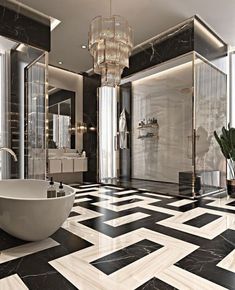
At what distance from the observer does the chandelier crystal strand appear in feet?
10.6

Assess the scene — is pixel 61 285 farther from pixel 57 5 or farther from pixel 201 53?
pixel 201 53

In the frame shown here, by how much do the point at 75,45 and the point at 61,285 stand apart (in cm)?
484

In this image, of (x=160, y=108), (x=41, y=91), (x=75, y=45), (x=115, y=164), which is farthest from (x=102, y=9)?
(x=115, y=164)

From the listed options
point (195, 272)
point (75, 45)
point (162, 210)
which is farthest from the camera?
point (75, 45)

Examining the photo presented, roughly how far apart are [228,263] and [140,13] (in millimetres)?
3932

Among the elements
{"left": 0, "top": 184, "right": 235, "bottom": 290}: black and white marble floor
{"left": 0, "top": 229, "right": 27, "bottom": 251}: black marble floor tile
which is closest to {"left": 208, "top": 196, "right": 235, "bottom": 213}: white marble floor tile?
{"left": 0, "top": 184, "right": 235, "bottom": 290}: black and white marble floor

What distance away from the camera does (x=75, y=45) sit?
5188 mm

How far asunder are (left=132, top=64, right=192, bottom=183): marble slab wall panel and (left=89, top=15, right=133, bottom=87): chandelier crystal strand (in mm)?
1745

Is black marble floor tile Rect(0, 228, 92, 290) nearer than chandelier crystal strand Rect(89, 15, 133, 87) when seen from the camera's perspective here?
Yes

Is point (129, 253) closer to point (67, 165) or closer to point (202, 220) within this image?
point (202, 220)

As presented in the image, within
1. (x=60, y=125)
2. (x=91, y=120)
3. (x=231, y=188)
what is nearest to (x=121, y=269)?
(x=231, y=188)

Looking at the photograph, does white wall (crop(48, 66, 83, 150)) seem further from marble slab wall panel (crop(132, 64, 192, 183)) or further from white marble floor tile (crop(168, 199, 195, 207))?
white marble floor tile (crop(168, 199, 195, 207))

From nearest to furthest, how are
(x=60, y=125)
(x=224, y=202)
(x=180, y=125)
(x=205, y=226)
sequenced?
(x=205, y=226) → (x=224, y=202) → (x=180, y=125) → (x=60, y=125)

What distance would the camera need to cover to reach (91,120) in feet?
22.0
